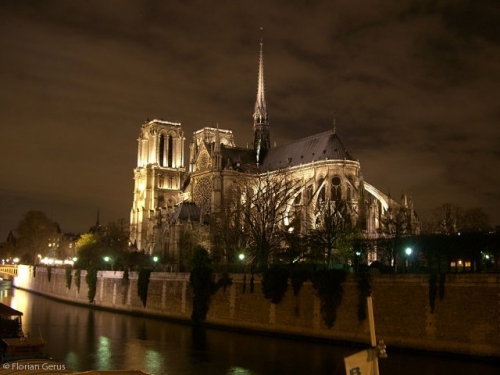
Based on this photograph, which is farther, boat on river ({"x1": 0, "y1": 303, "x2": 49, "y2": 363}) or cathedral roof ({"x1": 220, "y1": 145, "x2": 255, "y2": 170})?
cathedral roof ({"x1": 220, "y1": 145, "x2": 255, "y2": 170})

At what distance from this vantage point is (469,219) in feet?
217

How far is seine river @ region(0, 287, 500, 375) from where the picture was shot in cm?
2414

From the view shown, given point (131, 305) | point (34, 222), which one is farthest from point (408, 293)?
point (34, 222)

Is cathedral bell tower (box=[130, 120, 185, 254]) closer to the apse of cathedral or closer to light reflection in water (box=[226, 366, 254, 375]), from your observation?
the apse of cathedral

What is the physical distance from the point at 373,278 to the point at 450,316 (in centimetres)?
429

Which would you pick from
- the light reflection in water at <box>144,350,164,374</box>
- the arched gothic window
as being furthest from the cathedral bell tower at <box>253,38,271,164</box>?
the light reflection in water at <box>144,350,164,374</box>

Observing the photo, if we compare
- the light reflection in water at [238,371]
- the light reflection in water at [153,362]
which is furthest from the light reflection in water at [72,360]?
the light reflection in water at [238,371]

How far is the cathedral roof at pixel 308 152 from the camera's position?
2601 inches

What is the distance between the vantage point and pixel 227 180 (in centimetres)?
7175

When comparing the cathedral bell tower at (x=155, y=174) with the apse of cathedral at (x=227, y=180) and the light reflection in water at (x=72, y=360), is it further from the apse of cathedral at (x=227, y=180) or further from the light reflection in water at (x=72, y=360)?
the light reflection in water at (x=72, y=360)

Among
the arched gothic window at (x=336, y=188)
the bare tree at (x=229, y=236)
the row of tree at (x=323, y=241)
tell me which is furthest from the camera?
the arched gothic window at (x=336, y=188)

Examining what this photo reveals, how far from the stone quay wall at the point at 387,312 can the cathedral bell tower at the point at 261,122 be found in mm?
39509

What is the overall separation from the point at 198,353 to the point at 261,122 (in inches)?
2210

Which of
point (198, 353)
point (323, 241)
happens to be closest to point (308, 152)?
point (323, 241)
